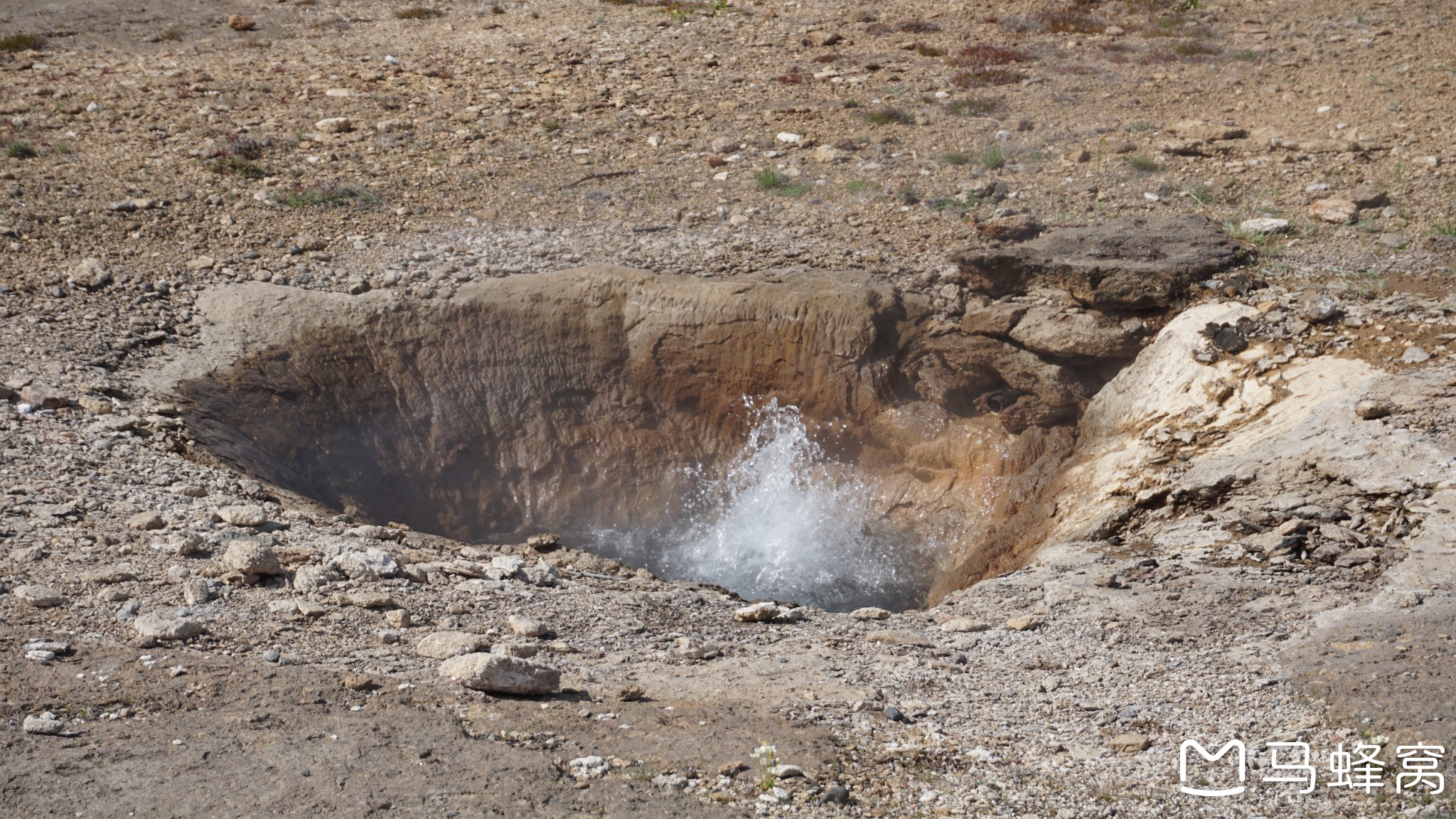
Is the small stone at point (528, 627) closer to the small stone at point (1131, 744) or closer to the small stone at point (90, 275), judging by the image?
the small stone at point (1131, 744)

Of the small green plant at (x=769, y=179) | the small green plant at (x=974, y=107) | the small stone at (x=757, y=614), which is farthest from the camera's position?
the small green plant at (x=974, y=107)

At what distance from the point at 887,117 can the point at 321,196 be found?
5200 mm

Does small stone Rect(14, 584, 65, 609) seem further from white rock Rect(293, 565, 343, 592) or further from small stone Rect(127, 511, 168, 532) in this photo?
white rock Rect(293, 565, 343, 592)

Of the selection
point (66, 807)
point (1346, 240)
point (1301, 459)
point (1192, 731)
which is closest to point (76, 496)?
point (66, 807)

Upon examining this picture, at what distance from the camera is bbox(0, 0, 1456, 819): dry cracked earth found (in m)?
3.38

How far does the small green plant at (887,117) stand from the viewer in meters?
9.80

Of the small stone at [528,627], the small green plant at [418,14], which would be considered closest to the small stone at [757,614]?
the small stone at [528,627]

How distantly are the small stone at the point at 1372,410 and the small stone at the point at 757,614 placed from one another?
10.7 feet

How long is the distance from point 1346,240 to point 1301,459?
8.94 ft

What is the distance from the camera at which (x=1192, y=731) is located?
3.55 m

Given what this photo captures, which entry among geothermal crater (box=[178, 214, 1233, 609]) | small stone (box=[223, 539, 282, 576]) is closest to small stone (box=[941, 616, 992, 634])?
geothermal crater (box=[178, 214, 1233, 609])

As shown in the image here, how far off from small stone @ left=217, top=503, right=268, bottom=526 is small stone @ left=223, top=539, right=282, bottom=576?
1.71 ft

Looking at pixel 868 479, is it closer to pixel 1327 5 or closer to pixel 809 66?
pixel 809 66

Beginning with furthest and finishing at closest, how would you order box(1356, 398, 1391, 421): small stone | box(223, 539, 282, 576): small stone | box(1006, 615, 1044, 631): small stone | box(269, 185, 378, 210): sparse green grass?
box(269, 185, 378, 210): sparse green grass
box(1356, 398, 1391, 421): small stone
box(1006, 615, 1044, 631): small stone
box(223, 539, 282, 576): small stone
